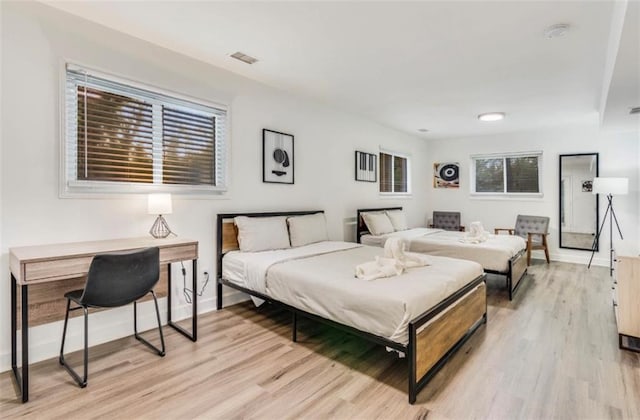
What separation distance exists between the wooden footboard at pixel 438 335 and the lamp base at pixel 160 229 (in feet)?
7.52

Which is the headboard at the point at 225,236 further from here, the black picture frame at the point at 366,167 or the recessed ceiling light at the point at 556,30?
the recessed ceiling light at the point at 556,30

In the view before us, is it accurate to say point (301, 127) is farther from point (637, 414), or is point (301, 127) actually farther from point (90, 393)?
point (637, 414)

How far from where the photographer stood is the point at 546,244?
231 inches

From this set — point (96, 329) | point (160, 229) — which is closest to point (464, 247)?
point (160, 229)

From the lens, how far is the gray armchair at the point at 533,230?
5.71 m

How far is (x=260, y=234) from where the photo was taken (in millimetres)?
3525

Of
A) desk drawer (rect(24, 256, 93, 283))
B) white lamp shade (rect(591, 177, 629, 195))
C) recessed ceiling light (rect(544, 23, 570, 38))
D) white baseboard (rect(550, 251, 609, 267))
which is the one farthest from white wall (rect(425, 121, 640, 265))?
desk drawer (rect(24, 256, 93, 283))

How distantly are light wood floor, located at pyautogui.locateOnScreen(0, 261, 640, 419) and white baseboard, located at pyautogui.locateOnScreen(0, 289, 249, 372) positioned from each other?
0.11 metres

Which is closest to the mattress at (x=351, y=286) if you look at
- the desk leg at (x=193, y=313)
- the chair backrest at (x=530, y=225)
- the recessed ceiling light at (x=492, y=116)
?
the desk leg at (x=193, y=313)

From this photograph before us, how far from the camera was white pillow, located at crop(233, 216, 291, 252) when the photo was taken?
11.3 ft

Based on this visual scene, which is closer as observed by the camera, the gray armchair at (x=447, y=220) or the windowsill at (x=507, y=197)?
the windowsill at (x=507, y=197)

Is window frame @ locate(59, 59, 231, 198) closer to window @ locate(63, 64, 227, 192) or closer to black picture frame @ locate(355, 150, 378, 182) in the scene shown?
window @ locate(63, 64, 227, 192)

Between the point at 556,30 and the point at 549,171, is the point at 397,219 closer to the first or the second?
the point at 549,171

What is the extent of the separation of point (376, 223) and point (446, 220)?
8.35ft
